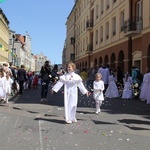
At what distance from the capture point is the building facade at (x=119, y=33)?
23.0 m

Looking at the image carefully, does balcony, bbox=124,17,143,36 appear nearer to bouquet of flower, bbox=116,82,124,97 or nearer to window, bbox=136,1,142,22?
window, bbox=136,1,142,22

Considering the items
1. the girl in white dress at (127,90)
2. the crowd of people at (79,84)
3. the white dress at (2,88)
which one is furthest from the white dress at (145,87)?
the white dress at (2,88)

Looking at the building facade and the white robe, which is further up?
the building facade

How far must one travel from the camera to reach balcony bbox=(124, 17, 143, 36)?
24031mm

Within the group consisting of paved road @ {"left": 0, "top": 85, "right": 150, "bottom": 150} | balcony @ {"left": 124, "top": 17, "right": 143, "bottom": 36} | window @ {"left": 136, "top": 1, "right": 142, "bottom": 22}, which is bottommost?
paved road @ {"left": 0, "top": 85, "right": 150, "bottom": 150}

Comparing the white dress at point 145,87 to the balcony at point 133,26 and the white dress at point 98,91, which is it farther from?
the balcony at point 133,26

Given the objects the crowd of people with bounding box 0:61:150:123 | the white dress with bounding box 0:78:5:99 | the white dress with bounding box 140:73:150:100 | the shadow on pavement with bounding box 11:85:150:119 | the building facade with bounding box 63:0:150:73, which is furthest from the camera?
the building facade with bounding box 63:0:150:73

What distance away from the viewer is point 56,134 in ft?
23.8

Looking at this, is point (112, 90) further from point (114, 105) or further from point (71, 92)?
point (71, 92)

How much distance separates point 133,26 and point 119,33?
4.68 metres

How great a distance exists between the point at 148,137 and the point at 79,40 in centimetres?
5280

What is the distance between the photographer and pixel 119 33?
96.6 ft

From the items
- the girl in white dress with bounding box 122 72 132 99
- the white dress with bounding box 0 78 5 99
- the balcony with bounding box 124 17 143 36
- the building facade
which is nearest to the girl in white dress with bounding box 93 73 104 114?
the white dress with bounding box 0 78 5 99

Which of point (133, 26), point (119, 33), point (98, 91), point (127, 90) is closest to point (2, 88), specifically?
point (98, 91)
